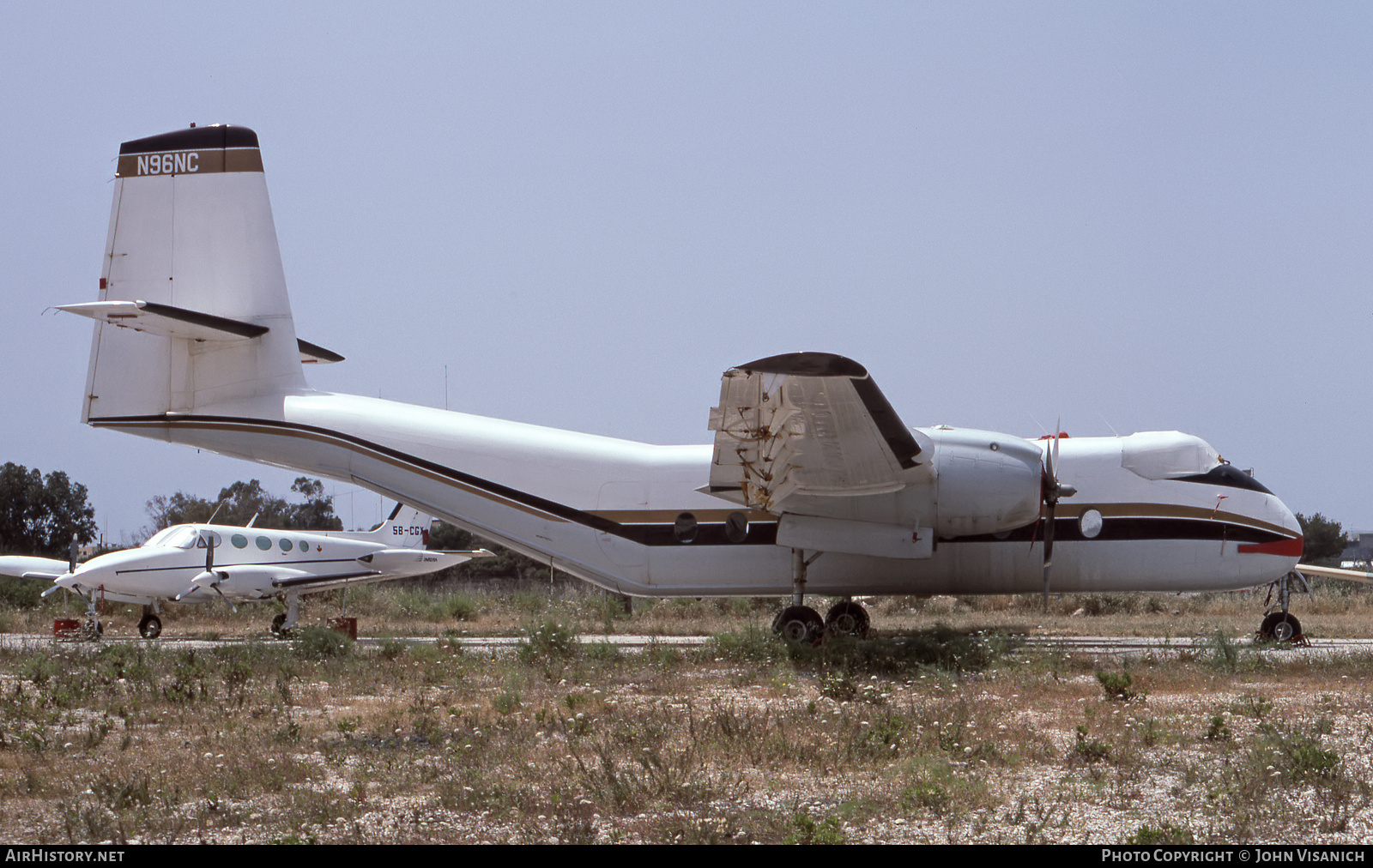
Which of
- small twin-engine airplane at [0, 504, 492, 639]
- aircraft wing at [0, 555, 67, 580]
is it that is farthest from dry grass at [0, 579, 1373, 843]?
aircraft wing at [0, 555, 67, 580]

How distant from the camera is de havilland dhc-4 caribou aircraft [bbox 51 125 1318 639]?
46.3 feet

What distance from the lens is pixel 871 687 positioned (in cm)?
1032

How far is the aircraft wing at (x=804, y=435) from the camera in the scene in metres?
12.1

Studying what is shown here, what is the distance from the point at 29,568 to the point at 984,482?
21.1 m

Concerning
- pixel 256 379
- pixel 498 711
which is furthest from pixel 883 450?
pixel 256 379

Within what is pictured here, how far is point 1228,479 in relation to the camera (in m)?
15.4

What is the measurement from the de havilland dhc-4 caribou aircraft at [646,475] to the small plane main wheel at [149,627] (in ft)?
20.0

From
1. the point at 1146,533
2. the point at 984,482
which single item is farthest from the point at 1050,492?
the point at 1146,533

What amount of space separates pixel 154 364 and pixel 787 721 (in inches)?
484

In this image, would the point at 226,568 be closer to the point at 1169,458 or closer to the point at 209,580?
the point at 209,580

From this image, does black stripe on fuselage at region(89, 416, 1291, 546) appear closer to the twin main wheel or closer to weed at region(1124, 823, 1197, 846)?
the twin main wheel

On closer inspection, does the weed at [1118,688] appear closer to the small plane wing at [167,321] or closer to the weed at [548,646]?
the weed at [548,646]

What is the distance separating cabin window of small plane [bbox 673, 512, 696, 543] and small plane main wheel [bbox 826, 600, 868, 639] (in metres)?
2.42

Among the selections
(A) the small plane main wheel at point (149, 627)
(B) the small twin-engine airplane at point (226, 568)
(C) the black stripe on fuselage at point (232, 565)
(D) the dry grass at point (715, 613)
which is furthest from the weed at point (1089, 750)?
(A) the small plane main wheel at point (149, 627)
